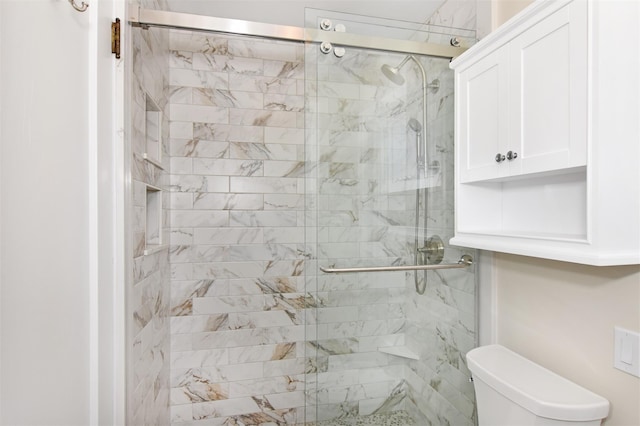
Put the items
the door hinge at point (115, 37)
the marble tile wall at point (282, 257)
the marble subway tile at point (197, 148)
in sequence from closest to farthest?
1. the door hinge at point (115, 37)
2. the marble tile wall at point (282, 257)
3. the marble subway tile at point (197, 148)

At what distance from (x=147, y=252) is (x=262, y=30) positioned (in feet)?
3.66

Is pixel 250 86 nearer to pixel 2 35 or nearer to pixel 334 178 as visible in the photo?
pixel 334 178

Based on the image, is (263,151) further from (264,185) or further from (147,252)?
(147,252)

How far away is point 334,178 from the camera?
139 centimetres

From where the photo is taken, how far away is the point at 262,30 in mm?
1404

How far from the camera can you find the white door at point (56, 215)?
0.68 meters

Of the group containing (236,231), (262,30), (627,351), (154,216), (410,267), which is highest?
(262,30)

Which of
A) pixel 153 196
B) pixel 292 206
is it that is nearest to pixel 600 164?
pixel 292 206

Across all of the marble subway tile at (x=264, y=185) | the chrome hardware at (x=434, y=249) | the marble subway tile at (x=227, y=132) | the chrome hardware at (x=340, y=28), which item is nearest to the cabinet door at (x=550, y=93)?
the chrome hardware at (x=434, y=249)

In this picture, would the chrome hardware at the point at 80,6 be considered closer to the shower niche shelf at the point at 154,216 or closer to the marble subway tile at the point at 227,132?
the shower niche shelf at the point at 154,216

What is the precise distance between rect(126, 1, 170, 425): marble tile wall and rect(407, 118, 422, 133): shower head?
1.13m

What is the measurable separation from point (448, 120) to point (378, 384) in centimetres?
122

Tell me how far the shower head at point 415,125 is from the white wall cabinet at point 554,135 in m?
0.16

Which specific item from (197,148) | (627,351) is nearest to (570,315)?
(627,351)
